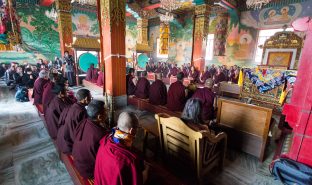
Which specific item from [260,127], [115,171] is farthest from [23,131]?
[260,127]

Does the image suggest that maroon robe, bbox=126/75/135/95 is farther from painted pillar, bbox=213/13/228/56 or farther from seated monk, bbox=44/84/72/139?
painted pillar, bbox=213/13/228/56

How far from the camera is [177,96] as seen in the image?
13.5 feet

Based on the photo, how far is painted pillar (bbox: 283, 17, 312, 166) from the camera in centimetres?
192

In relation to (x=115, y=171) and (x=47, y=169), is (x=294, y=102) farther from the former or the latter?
(x=47, y=169)

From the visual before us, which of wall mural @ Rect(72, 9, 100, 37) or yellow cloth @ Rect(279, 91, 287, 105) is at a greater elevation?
wall mural @ Rect(72, 9, 100, 37)

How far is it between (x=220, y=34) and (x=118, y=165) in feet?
40.5

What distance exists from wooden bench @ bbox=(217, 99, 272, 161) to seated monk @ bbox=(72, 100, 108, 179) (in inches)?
91.9

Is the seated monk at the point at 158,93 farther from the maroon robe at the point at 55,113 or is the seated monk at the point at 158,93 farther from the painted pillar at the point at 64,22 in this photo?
the painted pillar at the point at 64,22

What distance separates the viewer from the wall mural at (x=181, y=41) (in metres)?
13.5

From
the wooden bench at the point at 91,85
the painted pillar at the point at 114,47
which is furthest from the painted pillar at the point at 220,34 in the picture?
the wooden bench at the point at 91,85

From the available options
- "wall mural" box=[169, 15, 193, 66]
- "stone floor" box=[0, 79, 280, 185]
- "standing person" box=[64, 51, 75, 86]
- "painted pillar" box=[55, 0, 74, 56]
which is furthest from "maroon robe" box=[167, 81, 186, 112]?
"wall mural" box=[169, 15, 193, 66]

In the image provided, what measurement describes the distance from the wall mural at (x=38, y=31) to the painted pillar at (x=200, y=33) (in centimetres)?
999

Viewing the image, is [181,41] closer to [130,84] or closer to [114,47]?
[130,84]

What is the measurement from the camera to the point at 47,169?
8.08 ft
